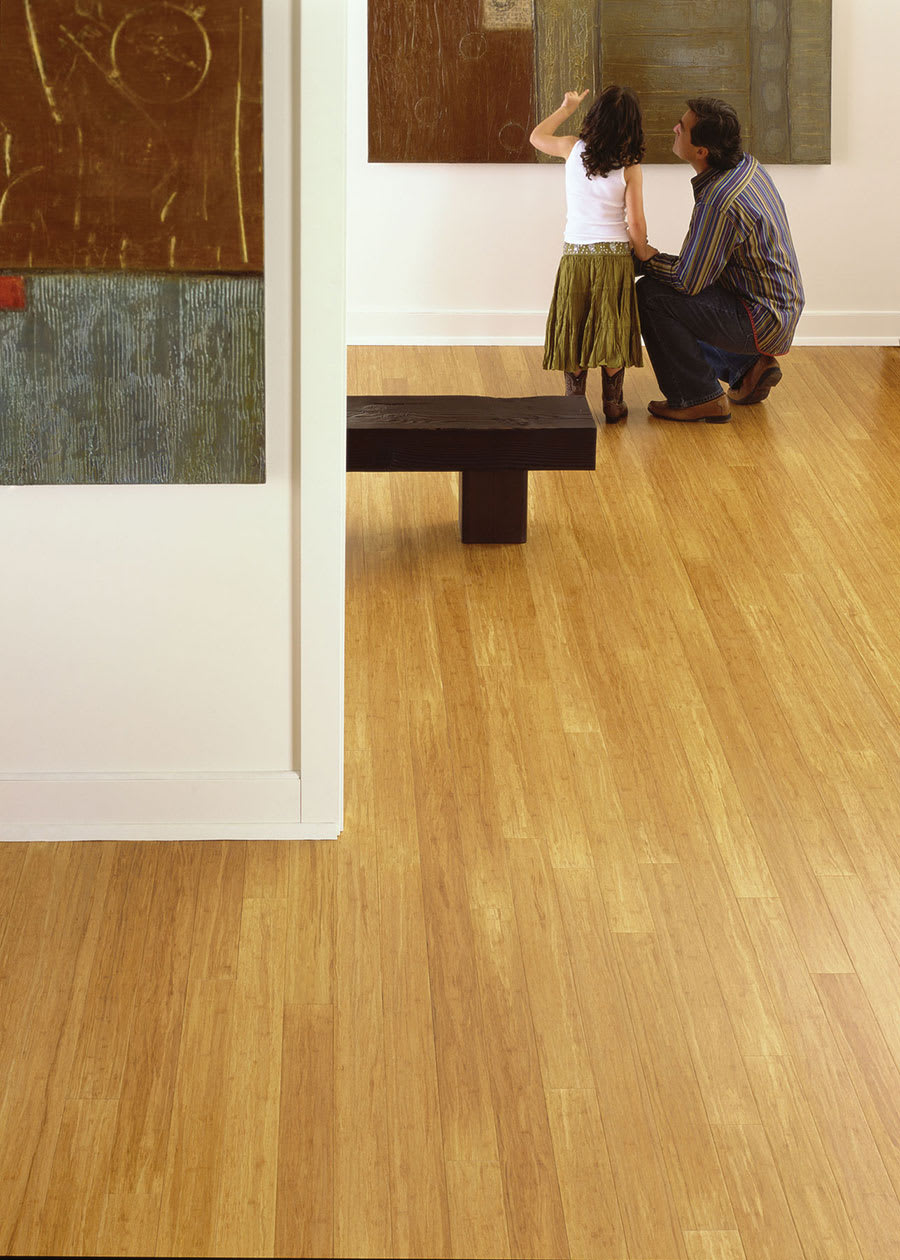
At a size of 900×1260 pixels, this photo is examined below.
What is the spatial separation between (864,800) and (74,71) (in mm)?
2114

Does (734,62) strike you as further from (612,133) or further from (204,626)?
(204,626)

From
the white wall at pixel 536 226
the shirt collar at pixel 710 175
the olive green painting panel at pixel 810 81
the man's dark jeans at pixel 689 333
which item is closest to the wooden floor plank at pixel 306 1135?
the man's dark jeans at pixel 689 333

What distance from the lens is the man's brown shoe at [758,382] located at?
18.5 ft

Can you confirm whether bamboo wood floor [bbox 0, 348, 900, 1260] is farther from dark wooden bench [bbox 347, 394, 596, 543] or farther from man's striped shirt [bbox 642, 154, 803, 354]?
man's striped shirt [bbox 642, 154, 803, 354]

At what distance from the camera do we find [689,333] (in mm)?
5434

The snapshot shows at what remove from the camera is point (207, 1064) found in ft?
7.76

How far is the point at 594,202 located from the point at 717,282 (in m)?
0.55

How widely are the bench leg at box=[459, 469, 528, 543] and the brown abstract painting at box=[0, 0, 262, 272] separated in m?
1.95

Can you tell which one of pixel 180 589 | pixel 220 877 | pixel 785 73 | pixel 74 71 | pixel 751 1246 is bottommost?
pixel 751 1246

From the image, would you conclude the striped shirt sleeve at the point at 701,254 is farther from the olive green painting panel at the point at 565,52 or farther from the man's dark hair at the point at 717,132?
the olive green painting panel at the point at 565,52

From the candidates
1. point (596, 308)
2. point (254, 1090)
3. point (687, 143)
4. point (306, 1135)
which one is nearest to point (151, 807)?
point (254, 1090)

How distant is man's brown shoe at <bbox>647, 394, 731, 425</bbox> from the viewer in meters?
5.48

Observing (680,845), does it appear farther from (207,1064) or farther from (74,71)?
(74,71)

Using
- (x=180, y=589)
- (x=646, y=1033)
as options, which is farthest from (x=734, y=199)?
(x=646, y=1033)
